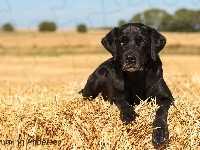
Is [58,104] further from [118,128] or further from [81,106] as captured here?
[118,128]

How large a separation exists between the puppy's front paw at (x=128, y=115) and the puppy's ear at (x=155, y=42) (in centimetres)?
102

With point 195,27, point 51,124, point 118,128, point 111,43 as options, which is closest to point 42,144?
point 51,124

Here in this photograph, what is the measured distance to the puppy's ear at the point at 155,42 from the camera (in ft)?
19.4

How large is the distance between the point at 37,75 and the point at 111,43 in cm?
1195

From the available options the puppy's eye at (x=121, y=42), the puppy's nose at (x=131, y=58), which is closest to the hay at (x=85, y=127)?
the puppy's nose at (x=131, y=58)

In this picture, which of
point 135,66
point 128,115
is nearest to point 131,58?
point 135,66

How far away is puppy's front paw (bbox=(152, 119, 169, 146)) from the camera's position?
4.95 metres

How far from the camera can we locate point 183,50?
2908 cm

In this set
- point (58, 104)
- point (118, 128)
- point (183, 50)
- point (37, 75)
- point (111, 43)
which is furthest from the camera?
point (183, 50)

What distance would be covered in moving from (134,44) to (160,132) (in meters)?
1.43

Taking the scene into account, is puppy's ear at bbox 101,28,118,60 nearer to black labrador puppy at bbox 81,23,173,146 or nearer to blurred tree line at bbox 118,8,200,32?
black labrador puppy at bbox 81,23,173,146

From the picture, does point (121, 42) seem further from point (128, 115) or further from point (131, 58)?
point (128, 115)

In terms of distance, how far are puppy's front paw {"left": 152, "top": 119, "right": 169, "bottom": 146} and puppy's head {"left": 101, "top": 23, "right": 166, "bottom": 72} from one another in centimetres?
91

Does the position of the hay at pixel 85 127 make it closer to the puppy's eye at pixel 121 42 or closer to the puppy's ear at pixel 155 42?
the puppy's ear at pixel 155 42
